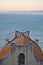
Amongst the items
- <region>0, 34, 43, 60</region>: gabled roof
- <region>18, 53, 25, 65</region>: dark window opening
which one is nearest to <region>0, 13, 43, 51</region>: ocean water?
<region>0, 34, 43, 60</region>: gabled roof

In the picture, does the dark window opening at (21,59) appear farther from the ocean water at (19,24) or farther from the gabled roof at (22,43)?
the ocean water at (19,24)

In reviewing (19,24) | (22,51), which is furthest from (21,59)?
(19,24)

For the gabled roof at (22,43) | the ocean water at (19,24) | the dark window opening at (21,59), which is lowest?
the dark window opening at (21,59)

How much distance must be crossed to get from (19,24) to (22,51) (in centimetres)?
40

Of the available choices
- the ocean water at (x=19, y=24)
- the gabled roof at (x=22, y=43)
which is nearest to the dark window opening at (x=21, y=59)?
the gabled roof at (x=22, y=43)

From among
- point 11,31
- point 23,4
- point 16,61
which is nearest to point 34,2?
point 23,4

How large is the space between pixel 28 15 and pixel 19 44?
0.45 m

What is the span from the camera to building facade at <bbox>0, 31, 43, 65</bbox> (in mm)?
2135

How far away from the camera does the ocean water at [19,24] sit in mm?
2195

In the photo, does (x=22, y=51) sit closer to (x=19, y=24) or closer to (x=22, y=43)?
(x=22, y=43)

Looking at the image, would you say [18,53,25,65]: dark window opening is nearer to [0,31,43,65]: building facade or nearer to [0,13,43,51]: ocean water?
[0,31,43,65]: building facade

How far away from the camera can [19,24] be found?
2209mm

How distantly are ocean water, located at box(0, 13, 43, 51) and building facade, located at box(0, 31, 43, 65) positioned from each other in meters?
0.07

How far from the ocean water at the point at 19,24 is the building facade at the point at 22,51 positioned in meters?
0.07
